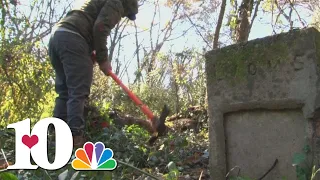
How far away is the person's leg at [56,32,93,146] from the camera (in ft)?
10.7

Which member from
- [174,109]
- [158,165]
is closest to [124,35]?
[174,109]

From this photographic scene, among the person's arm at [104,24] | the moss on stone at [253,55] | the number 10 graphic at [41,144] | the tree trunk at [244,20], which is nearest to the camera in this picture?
the number 10 graphic at [41,144]

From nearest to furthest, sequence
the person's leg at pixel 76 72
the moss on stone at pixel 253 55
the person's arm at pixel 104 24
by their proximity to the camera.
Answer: the moss on stone at pixel 253 55
the person's leg at pixel 76 72
the person's arm at pixel 104 24

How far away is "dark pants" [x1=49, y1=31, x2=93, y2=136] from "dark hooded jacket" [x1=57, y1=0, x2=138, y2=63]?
89mm

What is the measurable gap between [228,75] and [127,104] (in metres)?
5.01

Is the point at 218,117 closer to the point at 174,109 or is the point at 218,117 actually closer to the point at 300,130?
the point at 300,130

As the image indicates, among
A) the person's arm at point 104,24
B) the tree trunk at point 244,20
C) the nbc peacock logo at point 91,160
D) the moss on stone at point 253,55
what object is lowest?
the nbc peacock logo at point 91,160

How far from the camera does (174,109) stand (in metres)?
7.97

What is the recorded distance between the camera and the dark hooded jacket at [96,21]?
3549 mm

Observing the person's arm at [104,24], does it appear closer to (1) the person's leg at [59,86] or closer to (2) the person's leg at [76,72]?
(2) the person's leg at [76,72]

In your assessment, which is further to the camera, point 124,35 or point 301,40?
point 124,35

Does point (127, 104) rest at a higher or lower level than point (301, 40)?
higher

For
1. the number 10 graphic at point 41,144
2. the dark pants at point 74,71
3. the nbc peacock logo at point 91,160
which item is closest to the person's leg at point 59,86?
the dark pants at point 74,71

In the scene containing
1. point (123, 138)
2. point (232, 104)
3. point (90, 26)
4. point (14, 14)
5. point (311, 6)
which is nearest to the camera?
point (232, 104)
